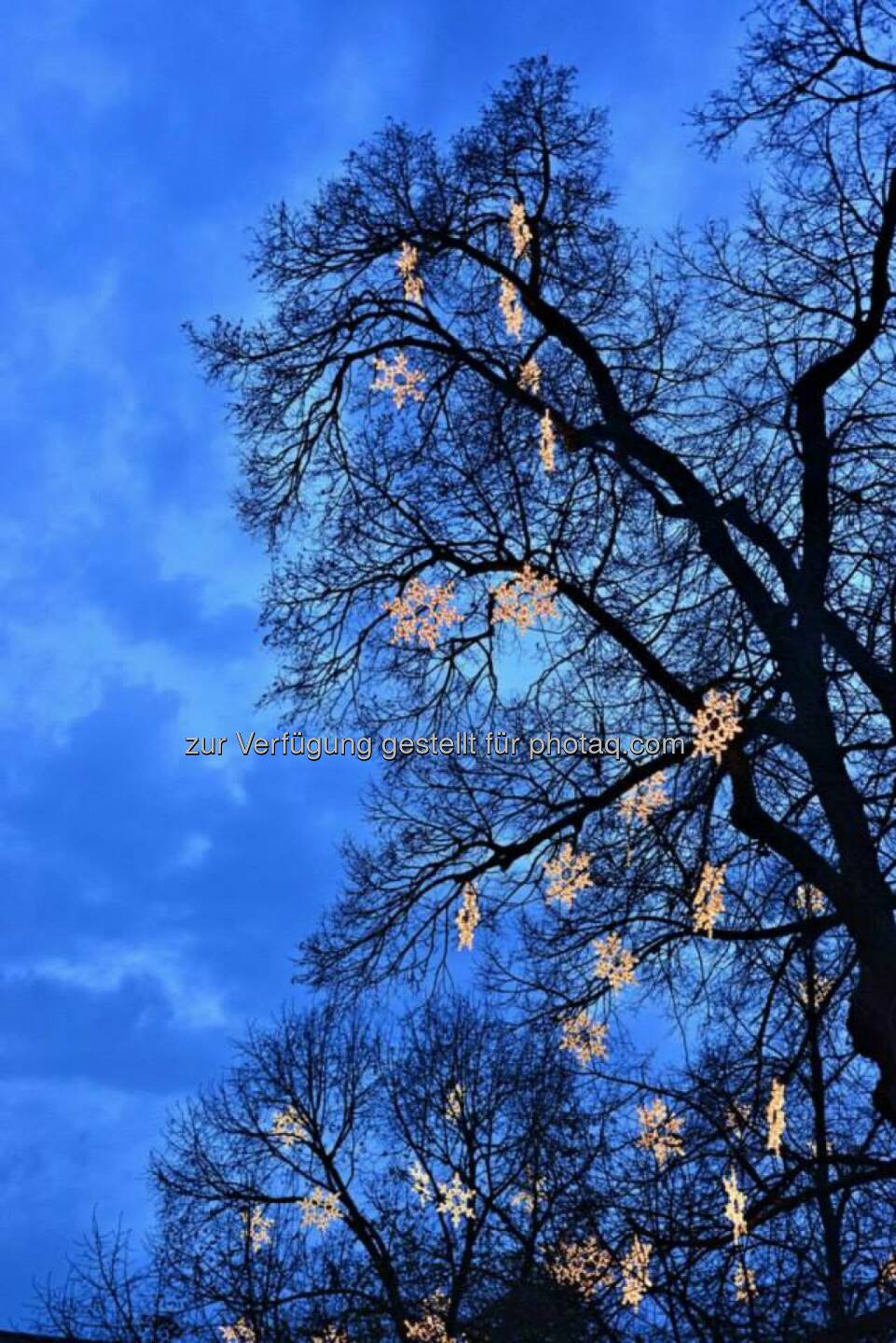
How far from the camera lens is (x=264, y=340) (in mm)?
11359

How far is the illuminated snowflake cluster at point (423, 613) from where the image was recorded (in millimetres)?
10164

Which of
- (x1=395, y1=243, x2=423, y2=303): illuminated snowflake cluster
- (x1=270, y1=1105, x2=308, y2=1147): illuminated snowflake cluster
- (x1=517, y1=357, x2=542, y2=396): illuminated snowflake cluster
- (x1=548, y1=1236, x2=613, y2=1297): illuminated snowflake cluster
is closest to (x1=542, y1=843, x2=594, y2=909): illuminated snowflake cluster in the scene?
(x1=548, y1=1236, x2=613, y2=1297): illuminated snowflake cluster

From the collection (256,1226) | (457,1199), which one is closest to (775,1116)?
(457,1199)

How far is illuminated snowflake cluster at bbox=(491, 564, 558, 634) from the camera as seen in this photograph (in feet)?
31.0

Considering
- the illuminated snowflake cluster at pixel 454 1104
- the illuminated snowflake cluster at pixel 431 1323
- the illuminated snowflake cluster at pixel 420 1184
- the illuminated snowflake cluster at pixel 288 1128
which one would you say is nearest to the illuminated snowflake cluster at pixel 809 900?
the illuminated snowflake cluster at pixel 431 1323

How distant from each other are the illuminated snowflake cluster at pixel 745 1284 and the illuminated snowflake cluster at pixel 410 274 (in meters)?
6.22

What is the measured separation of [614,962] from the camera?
29.8 feet

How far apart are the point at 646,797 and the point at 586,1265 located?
2.70 m

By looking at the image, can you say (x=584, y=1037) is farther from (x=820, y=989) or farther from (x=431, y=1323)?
(x=431, y=1323)

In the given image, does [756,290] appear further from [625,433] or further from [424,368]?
[424,368]

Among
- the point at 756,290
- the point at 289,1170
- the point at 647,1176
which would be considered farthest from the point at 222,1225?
the point at 756,290

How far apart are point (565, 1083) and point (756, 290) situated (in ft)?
27.1

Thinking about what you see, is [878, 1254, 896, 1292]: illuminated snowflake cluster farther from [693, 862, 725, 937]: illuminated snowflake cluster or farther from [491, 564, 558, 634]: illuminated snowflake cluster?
[491, 564, 558, 634]: illuminated snowflake cluster

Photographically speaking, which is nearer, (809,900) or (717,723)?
(717,723)
